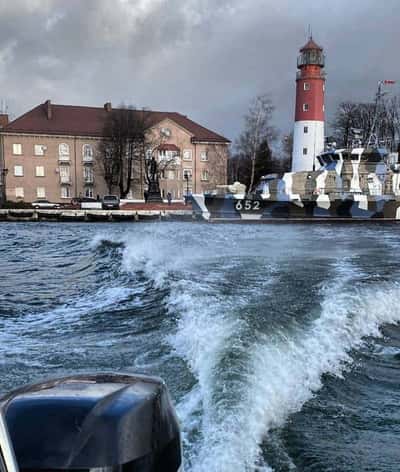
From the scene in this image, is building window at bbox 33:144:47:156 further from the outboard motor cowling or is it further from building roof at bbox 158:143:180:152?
the outboard motor cowling

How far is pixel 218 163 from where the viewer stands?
2712 inches

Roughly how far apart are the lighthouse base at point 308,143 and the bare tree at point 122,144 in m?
20.9

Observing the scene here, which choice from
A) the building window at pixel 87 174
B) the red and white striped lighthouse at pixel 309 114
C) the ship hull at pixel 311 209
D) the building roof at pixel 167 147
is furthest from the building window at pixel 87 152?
the ship hull at pixel 311 209

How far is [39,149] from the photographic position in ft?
209

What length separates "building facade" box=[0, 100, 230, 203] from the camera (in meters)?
63.1

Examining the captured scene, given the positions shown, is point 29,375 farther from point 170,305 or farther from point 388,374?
point 388,374

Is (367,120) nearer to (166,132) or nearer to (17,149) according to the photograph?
(166,132)

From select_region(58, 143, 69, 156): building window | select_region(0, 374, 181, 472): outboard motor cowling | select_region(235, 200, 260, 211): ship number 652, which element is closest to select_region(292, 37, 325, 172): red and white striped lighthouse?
select_region(235, 200, 260, 211): ship number 652

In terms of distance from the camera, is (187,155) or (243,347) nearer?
(243,347)

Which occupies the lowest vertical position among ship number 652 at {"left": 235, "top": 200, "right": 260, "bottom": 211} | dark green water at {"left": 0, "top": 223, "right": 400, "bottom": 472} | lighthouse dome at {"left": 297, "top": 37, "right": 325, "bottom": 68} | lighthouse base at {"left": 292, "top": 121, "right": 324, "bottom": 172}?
dark green water at {"left": 0, "top": 223, "right": 400, "bottom": 472}

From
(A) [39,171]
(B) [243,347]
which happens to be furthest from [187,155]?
(B) [243,347]

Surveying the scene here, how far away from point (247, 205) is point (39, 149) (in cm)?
3650

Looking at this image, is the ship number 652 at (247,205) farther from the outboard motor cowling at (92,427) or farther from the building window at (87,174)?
the outboard motor cowling at (92,427)

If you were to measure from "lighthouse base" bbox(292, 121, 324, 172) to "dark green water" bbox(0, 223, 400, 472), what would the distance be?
36200 millimetres
